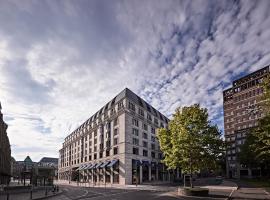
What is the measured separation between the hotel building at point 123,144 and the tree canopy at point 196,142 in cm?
3206

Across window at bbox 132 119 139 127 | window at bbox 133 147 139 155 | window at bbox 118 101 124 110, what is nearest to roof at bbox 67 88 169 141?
window at bbox 118 101 124 110

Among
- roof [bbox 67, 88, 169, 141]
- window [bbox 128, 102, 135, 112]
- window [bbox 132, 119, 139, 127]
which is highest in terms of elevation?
roof [bbox 67, 88, 169, 141]

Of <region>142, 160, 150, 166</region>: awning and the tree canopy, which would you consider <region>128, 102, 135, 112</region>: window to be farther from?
the tree canopy

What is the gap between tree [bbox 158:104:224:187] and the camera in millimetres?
32344

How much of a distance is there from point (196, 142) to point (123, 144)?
3597 centimetres

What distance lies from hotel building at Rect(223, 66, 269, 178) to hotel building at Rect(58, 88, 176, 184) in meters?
41.5

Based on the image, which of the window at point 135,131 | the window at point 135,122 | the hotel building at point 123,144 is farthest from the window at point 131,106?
the window at point 135,131

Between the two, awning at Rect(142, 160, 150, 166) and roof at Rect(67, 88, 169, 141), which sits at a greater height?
roof at Rect(67, 88, 169, 141)

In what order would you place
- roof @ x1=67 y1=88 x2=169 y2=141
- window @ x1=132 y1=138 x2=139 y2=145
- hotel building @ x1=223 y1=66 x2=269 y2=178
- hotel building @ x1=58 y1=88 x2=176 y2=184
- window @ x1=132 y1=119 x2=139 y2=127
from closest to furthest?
hotel building @ x1=58 y1=88 x2=176 y2=184 → window @ x1=132 y1=138 x2=139 y2=145 → window @ x1=132 y1=119 x2=139 y2=127 → roof @ x1=67 y1=88 x2=169 y2=141 → hotel building @ x1=223 y1=66 x2=269 y2=178

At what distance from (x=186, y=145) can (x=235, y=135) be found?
303 feet

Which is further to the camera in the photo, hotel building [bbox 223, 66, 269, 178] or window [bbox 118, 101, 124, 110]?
hotel building [bbox 223, 66, 269, 178]

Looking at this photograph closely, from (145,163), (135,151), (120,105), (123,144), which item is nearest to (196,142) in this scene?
(123,144)

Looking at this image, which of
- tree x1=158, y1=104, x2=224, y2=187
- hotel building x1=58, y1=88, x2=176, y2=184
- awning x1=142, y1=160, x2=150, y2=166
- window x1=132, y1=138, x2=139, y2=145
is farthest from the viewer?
awning x1=142, y1=160, x2=150, y2=166

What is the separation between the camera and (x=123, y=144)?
66375 millimetres
